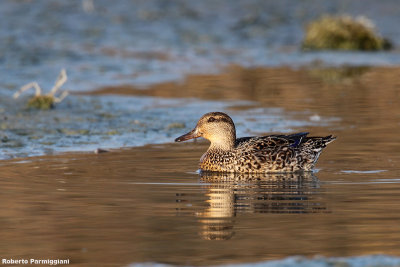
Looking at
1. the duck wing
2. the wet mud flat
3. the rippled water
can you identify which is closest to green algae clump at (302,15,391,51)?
the rippled water

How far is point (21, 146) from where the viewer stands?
1346 centimetres

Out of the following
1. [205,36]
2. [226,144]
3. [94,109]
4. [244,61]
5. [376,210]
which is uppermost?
[205,36]

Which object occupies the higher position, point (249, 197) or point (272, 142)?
point (272, 142)

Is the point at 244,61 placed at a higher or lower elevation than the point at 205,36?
lower

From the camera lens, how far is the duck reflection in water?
28.4ft

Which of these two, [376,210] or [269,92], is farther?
[269,92]

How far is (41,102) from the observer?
16781 mm

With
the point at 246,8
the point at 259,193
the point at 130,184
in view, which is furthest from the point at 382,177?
the point at 246,8

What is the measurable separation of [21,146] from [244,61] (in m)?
11.7

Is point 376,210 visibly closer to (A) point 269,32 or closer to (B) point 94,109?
(B) point 94,109

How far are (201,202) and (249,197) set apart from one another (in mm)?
578

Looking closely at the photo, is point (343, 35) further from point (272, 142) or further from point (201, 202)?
point (201, 202)

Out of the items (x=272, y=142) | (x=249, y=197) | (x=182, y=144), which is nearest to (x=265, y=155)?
(x=272, y=142)

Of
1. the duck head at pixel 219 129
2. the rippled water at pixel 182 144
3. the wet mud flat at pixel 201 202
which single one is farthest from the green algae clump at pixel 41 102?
the duck head at pixel 219 129
